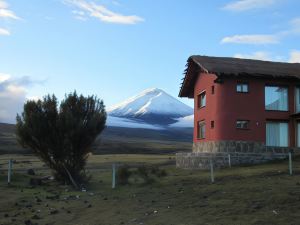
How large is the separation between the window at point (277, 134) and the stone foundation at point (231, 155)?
573 mm

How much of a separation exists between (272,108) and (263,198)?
18876 mm

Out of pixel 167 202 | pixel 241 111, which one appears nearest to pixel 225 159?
pixel 241 111

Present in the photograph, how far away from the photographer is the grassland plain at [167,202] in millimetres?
14711

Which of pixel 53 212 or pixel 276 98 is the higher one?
pixel 276 98

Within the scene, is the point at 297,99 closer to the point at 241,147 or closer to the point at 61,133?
the point at 241,147

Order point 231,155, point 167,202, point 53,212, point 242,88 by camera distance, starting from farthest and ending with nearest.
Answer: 1. point 242,88
2. point 231,155
3. point 167,202
4. point 53,212

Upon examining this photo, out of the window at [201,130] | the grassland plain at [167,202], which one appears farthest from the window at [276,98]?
the grassland plain at [167,202]

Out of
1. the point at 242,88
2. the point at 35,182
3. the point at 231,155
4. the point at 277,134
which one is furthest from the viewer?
the point at 277,134

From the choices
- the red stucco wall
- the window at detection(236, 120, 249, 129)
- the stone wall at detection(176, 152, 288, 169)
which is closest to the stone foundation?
the stone wall at detection(176, 152, 288, 169)

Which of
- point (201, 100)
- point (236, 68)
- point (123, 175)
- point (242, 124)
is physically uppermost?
point (236, 68)

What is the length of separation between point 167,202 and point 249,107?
17.7m

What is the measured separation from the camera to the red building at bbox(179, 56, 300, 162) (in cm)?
3316

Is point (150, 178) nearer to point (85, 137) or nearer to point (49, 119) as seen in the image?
point (85, 137)

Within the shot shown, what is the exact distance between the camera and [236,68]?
3344 centimetres
